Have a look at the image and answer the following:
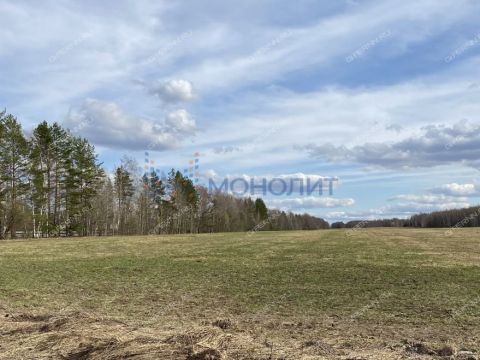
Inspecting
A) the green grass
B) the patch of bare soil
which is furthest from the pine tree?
the patch of bare soil

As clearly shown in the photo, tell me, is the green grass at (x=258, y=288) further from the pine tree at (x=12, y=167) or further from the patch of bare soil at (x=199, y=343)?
the pine tree at (x=12, y=167)

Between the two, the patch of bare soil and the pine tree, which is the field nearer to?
the patch of bare soil

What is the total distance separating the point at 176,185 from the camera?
333 ft

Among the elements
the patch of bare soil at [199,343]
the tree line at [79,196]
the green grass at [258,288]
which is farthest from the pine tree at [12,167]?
the patch of bare soil at [199,343]

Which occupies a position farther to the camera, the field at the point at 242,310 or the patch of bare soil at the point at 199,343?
the field at the point at 242,310

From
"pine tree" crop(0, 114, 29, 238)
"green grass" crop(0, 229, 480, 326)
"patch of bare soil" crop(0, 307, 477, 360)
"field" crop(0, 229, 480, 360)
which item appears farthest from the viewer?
"pine tree" crop(0, 114, 29, 238)

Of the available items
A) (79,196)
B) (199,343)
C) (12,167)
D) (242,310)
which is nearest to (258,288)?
(242,310)

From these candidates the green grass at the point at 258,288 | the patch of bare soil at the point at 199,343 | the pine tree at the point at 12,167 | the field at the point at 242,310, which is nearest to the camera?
the patch of bare soil at the point at 199,343

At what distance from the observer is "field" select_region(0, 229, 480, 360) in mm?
6988

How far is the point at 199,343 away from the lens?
6871 mm

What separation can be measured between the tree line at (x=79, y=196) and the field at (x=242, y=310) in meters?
34.0

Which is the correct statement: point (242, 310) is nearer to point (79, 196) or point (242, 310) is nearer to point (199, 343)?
point (199, 343)

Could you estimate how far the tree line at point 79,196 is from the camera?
1975 inches

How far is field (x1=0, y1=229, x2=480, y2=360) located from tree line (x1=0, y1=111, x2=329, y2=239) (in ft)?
112
